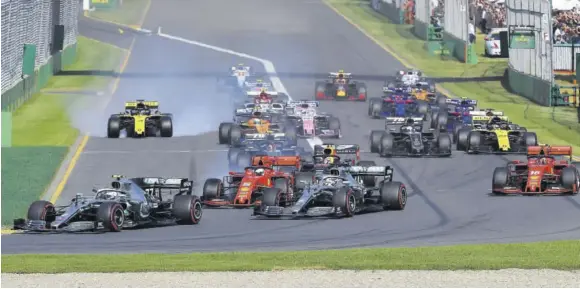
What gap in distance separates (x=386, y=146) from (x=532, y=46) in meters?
22.4

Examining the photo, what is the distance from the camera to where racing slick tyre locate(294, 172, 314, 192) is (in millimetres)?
38344

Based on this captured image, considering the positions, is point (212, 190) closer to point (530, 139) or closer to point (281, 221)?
point (281, 221)

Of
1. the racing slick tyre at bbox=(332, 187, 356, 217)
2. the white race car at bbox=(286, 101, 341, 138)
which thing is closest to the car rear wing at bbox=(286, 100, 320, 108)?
the white race car at bbox=(286, 101, 341, 138)

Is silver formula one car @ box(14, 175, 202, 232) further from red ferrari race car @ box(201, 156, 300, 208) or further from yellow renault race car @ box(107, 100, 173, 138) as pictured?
yellow renault race car @ box(107, 100, 173, 138)

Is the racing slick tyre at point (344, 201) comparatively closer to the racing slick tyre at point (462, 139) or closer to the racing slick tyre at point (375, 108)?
the racing slick tyre at point (462, 139)

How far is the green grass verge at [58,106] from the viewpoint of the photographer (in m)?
55.7

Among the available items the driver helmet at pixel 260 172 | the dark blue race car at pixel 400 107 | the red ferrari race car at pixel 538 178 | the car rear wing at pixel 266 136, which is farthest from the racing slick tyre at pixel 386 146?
the dark blue race car at pixel 400 107

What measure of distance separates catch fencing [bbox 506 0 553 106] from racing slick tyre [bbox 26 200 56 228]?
36.0m

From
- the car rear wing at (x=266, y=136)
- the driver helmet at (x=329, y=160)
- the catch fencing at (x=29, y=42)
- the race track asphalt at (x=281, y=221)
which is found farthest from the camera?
the catch fencing at (x=29, y=42)

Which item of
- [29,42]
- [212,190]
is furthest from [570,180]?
[29,42]

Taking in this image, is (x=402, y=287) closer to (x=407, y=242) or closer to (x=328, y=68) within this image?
(x=407, y=242)

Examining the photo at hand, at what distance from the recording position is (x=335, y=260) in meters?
27.5

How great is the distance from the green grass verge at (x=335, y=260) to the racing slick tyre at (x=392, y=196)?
22.5 feet

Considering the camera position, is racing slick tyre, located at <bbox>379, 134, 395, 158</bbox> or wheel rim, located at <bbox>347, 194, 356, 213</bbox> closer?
wheel rim, located at <bbox>347, 194, 356, 213</bbox>
